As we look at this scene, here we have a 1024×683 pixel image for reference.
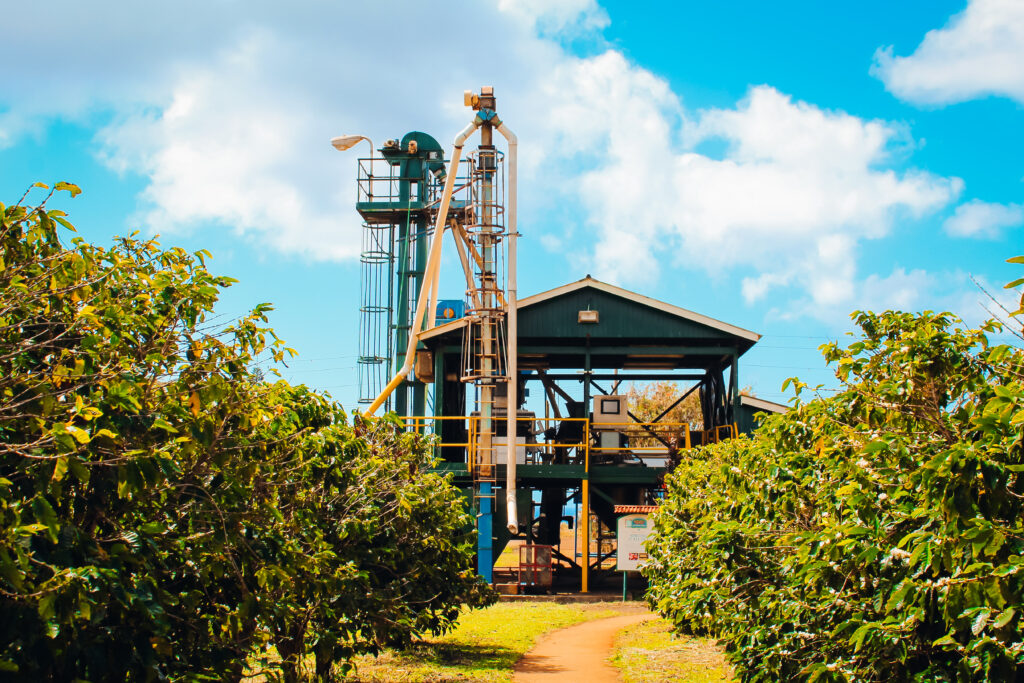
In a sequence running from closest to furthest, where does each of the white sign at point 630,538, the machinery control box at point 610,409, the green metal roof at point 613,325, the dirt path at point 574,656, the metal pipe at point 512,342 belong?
the dirt path at point 574,656, the white sign at point 630,538, the metal pipe at point 512,342, the green metal roof at point 613,325, the machinery control box at point 610,409

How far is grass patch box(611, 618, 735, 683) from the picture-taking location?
12008 mm

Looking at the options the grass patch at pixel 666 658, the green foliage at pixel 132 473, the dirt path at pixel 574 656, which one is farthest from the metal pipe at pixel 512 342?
the green foliage at pixel 132 473

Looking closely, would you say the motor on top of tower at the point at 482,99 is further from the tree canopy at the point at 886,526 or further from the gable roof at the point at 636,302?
the tree canopy at the point at 886,526

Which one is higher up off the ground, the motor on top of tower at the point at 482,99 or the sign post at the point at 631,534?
the motor on top of tower at the point at 482,99

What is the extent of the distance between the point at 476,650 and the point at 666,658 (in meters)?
3.10

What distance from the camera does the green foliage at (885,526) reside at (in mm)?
4430

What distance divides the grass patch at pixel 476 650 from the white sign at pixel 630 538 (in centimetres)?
134

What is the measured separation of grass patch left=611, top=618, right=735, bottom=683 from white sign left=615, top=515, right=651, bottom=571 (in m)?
5.01

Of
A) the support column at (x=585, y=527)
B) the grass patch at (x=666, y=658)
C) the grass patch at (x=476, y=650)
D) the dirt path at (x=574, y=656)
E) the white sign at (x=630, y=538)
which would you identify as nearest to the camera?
the grass patch at (x=666, y=658)

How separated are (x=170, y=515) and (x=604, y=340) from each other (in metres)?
21.5

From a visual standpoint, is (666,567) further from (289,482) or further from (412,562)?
(289,482)

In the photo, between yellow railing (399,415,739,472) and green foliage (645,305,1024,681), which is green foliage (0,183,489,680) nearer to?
green foliage (645,305,1024,681)

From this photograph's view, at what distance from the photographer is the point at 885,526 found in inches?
228

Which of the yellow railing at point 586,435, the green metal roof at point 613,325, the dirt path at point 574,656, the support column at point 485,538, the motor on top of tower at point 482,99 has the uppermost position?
the motor on top of tower at point 482,99
